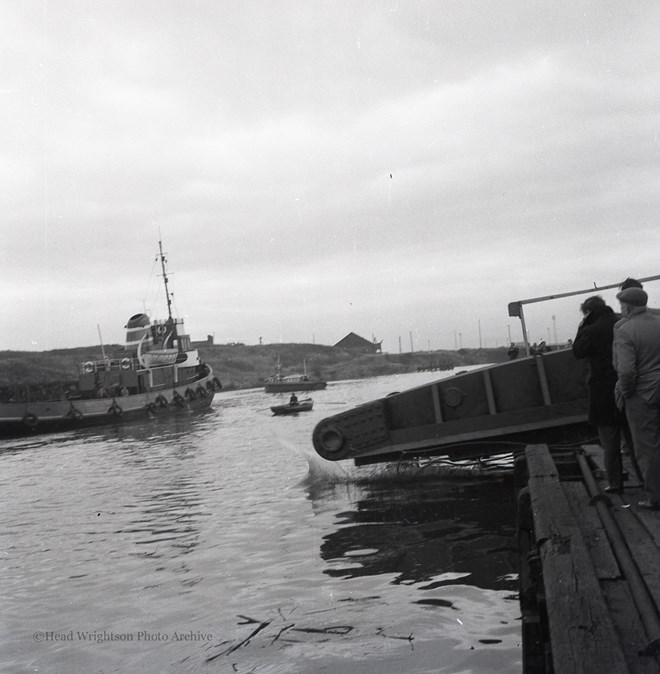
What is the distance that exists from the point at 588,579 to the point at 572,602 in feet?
1.11

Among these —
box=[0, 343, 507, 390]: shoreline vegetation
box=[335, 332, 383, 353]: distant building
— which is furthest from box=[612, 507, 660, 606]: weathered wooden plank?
box=[335, 332, 383, 353]: distant building

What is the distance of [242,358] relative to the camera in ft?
467

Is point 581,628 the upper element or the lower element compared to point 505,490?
upper

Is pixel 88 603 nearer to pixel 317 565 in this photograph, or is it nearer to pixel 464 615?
pixel 317 565

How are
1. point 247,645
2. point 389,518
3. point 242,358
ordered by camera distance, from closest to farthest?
point 247,645
point 389,518
point 242,358

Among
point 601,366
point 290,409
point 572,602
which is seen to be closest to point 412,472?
point 601,366

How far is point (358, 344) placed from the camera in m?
170

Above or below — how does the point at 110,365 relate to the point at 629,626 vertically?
above

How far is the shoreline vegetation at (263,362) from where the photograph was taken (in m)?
112

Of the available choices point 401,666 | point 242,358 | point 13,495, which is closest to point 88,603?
point 401,666

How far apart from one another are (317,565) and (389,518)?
2503mm

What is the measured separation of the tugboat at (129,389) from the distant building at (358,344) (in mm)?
110575

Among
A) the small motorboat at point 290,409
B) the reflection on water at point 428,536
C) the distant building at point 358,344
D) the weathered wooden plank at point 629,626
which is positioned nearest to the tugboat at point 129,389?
the small motorboat at point 290,409

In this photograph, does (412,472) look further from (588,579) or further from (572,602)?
(572,602)
